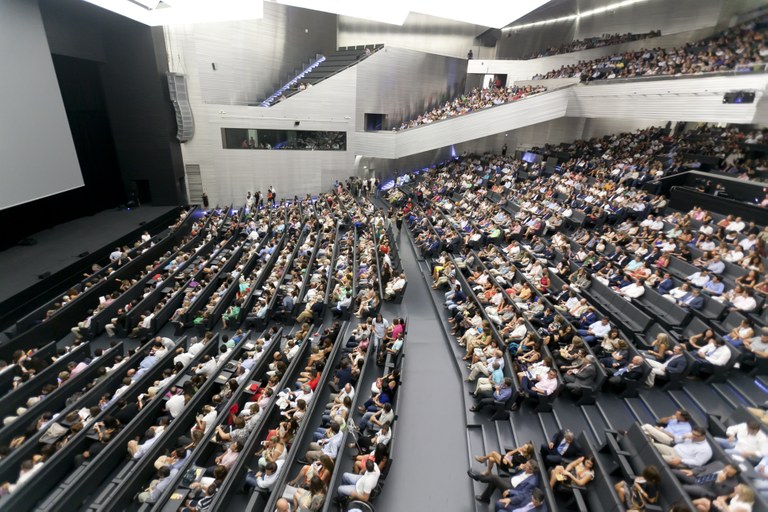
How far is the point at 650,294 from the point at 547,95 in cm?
1324

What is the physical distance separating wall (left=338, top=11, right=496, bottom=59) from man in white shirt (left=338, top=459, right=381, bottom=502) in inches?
884

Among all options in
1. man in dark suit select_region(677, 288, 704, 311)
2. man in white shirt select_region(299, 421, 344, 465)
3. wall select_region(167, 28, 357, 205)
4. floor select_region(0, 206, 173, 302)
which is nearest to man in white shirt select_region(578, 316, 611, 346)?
man in dark suit select_region(677, 288, 704, 311)

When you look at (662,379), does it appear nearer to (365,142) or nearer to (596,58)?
(365,142)

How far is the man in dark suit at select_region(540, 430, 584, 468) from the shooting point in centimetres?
432

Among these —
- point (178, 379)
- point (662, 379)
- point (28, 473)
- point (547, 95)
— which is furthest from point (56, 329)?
point (547, 95)

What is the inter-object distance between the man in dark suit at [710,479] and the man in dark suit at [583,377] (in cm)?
148

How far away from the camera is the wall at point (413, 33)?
21438 millimetres

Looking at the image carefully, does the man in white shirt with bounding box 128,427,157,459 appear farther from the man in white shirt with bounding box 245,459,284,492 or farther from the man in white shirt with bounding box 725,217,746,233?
the man in white shirt with bounding box 725,217,746,233

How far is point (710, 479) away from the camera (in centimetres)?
368

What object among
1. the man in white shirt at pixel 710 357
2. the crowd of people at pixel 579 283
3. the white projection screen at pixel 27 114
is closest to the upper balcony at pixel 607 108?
the crowd of people at pixel 579 283

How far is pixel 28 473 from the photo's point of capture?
4492mm

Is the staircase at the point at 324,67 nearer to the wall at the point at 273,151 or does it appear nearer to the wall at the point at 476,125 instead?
the wall at the point at 273,151

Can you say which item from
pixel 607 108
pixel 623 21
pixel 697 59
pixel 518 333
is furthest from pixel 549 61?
pixel 518 333

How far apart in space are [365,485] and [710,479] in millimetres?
3328
